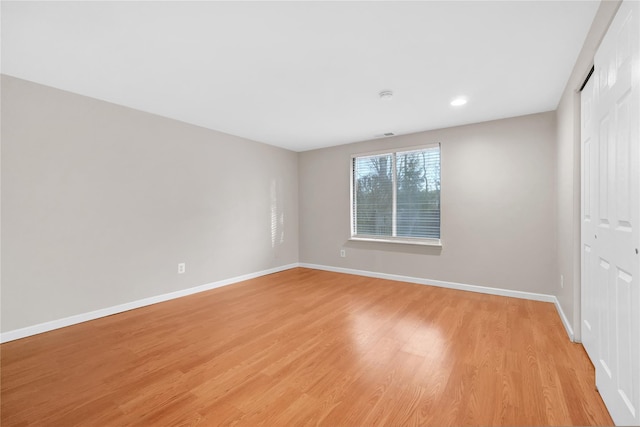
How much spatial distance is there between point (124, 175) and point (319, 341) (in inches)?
115

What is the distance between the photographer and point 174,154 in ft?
12.1

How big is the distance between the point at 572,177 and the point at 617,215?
1195 mm

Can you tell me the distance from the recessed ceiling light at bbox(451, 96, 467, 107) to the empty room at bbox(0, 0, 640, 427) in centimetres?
4

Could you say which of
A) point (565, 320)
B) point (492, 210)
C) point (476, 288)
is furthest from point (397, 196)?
point (565, 320)

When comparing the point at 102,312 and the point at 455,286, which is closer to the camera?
the point at 102,312

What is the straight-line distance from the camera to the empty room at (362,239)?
158cm

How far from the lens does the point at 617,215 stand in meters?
1.38

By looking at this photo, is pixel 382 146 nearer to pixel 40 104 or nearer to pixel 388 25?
pixel 388 25

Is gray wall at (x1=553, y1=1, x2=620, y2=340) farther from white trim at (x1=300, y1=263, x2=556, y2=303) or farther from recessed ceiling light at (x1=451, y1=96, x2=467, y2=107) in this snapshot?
recessed ceiling light at (x1=451, y1=96, x2=467, y2=107)

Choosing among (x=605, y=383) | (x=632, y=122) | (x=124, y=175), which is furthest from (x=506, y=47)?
(x=124, y=175)

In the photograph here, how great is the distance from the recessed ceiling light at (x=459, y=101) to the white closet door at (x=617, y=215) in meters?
1.22

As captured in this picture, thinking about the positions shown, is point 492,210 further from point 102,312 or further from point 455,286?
point 102,312

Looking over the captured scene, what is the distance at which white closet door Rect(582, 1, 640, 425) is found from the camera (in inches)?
45.8

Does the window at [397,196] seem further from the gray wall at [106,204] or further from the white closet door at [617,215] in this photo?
the white closet door at [617,215]
